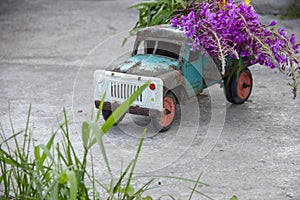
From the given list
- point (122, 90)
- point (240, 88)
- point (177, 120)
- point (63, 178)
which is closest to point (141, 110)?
point (122, 90)

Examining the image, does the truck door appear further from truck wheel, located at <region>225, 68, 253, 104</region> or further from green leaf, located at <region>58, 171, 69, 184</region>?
green leaf, located at <region>58, 171, 69, 184</region>

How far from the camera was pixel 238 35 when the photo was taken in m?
3.20

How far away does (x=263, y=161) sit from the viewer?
2.95 m

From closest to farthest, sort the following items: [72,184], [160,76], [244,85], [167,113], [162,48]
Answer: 1. [72,184]
2. [160,76]
3. [167,113]
4. [162,48]
5. [244,85]

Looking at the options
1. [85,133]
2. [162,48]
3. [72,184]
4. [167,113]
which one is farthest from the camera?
[162,48]

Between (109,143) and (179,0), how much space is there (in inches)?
35.5

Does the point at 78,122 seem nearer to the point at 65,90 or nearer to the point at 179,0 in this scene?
the point at 65,90

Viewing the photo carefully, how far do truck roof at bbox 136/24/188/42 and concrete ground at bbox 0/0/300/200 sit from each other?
44 cm

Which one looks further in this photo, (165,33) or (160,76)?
(165,33)

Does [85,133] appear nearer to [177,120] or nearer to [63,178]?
[63,178]

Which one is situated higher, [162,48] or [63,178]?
[162,48]

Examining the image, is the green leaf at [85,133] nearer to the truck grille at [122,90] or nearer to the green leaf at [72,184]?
the green leaf at [72,184]

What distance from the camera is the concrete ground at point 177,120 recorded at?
2795 mm

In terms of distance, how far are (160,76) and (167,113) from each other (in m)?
0.22
